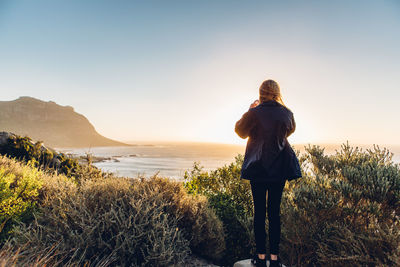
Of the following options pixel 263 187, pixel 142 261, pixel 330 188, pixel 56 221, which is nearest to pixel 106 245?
pixel 142 261

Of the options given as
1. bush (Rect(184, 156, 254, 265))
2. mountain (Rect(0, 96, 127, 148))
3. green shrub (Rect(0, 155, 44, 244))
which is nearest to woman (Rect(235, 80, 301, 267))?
bush (Rect(184, 156, 254, 265))

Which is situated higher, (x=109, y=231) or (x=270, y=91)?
(x=270, y=91)

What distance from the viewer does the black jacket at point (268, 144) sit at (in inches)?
121

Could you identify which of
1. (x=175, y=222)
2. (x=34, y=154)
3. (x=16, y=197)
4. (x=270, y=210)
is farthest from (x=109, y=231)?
(x=34, y=154)

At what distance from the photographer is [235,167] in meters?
6.99

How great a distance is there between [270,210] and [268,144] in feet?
3.03

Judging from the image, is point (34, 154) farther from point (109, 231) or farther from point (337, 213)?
point (337, 213)

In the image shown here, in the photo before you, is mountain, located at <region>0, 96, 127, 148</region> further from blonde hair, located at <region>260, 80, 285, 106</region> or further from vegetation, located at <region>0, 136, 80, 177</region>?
blonde hair, located at <region>260, 80, 285, 106</region>

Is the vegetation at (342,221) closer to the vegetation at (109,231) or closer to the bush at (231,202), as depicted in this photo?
the bush at (231,202)

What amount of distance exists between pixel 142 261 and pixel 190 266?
1.00 meters

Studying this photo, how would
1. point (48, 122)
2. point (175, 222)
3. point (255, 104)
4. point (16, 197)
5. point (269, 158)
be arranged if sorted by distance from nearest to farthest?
1. point (269, 158)
2. point (255, 104)
3. point (175, 222)
4. point (16, 197)
5. point (48, 122)

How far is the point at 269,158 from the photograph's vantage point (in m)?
3.09

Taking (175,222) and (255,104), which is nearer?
(255,104)

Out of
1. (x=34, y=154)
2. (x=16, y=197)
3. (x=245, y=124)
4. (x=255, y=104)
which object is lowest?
(x=16, y=197)
